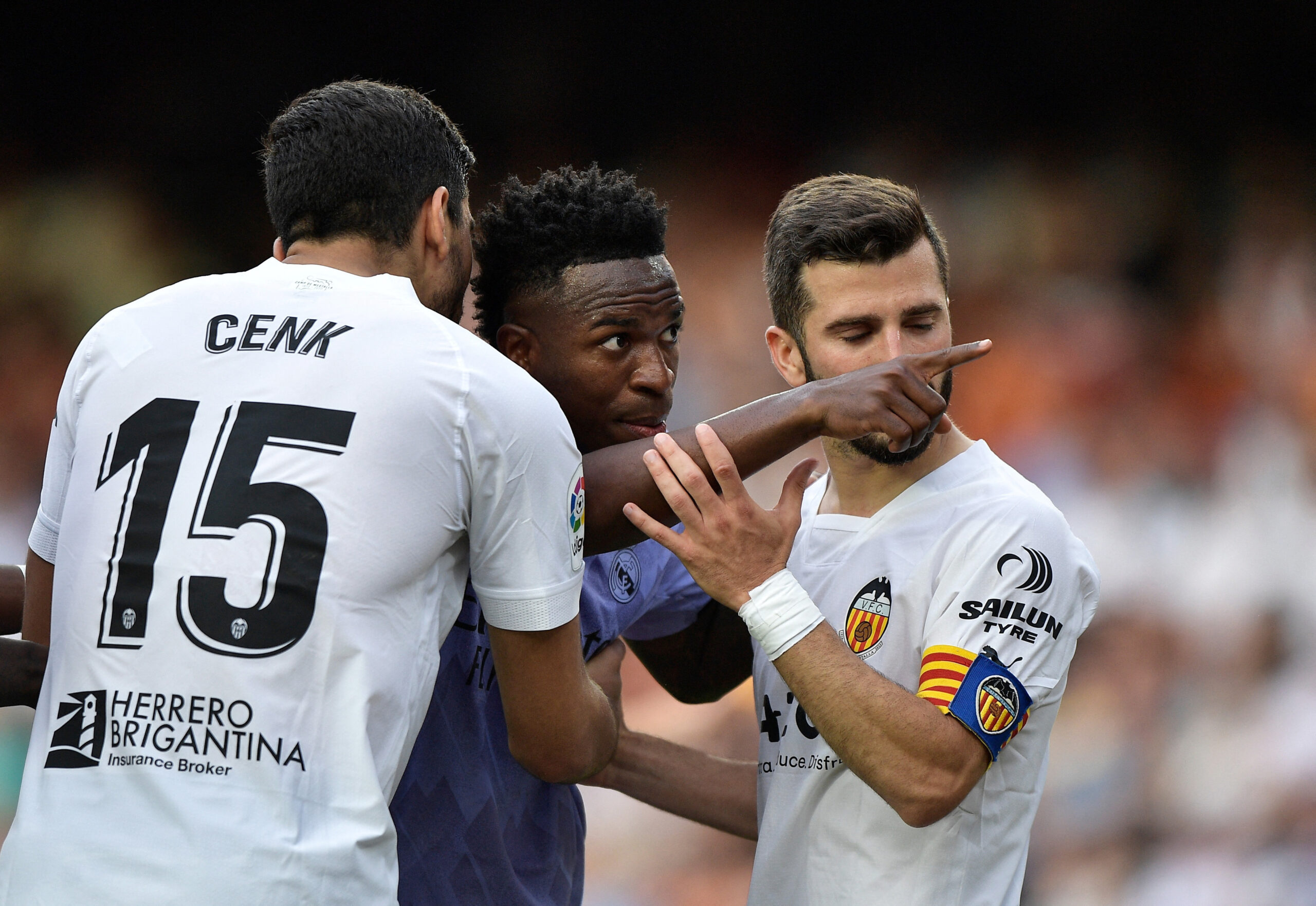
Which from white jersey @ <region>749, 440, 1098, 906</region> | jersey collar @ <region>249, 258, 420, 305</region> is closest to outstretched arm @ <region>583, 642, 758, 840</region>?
white jersey @ <region>749, 440, 1098, 906</region>

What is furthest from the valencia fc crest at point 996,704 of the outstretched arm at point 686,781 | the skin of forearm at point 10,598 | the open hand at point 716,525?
the skin of forearm at point 10,598

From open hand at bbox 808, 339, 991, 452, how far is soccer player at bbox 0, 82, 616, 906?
19.6 inches

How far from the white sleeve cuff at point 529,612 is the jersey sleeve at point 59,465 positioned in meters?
0.74

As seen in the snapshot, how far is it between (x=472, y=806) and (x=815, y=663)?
0.81 metres

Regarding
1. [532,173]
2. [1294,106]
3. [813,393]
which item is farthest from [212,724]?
[1294,106]

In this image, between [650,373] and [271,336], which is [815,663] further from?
[271,336]

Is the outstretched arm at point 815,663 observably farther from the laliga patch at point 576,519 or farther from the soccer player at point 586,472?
the laliga patch at point 576,519

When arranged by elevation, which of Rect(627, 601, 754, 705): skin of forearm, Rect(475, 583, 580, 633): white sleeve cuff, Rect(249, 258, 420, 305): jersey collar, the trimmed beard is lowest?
Rect(627, 601, 754, 705): skin of forearm

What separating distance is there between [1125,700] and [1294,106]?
354 centimetres

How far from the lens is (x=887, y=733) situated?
233 cm

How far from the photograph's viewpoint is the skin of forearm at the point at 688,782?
3156mm

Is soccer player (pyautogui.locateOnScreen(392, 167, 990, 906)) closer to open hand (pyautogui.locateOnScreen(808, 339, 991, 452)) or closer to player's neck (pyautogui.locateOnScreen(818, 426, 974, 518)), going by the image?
open hand (pyautogui.locateOnScreen(808, 339, 991, 452))

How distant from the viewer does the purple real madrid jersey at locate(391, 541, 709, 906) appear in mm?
2605

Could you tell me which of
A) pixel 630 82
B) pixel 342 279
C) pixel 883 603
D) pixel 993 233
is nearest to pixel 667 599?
pixel 883 603
